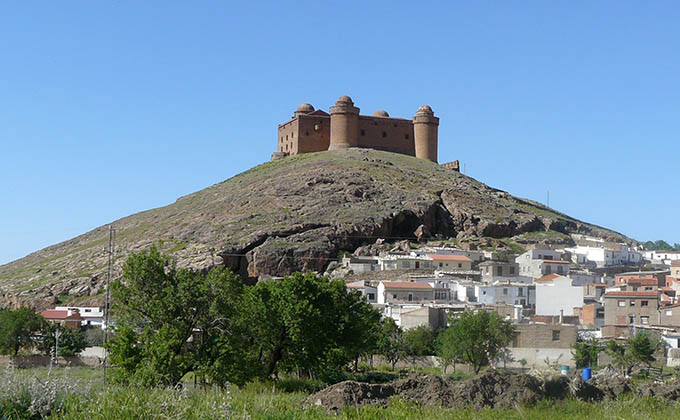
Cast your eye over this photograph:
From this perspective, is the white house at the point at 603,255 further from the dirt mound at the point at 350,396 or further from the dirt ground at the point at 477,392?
the dirt mound at the point at 350,396

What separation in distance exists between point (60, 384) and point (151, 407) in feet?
8.52

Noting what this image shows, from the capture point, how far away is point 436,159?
105062 millimetres

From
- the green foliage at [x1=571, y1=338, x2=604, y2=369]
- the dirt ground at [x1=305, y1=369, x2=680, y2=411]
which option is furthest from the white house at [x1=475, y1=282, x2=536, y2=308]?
the dirt ground at [x1=305, y1=369, x2=680, y2=411]

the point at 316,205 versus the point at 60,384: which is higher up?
the point at 316,205

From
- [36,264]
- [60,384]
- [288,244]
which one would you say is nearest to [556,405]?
[60,384]

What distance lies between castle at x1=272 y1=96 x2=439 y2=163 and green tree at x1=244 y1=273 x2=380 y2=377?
64.2m

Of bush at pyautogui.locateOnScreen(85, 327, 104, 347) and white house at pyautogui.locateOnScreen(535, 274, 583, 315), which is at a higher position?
white house at pyautogui.locateOnScreen(535, 274, 583, 315)

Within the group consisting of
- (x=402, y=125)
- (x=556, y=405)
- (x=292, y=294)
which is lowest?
(x=556, y=405)

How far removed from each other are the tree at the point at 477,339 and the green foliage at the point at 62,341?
19600 millimetres

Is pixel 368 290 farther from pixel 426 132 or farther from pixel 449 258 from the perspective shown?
pixel 426 132

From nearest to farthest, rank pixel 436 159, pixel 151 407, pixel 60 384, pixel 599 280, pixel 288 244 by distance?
pixel 151 407, pixel 60 384, pixel 599 280, pixel 288 244, pixel 436 159

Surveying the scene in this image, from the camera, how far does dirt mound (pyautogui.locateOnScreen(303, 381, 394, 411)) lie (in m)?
21.2

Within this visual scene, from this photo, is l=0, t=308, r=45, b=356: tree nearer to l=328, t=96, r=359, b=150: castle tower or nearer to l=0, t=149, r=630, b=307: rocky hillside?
l=0, t=149, r=630, b=307: rocky hillside

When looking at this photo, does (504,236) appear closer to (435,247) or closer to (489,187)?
(435,247)
